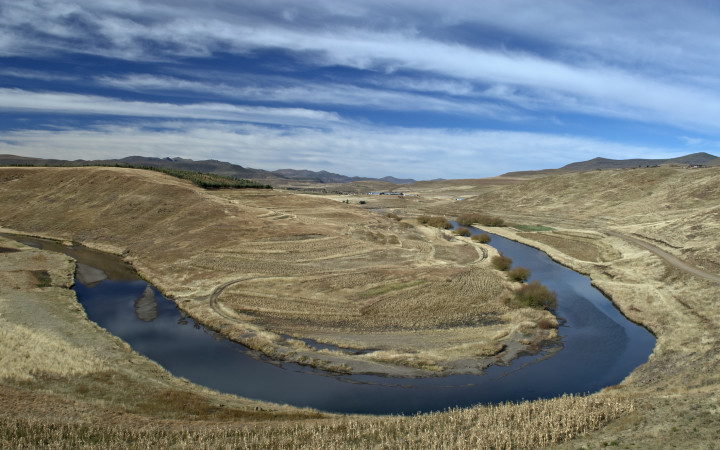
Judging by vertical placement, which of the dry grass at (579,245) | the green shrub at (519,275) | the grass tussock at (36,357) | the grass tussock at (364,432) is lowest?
the grass tussock at (36,357)

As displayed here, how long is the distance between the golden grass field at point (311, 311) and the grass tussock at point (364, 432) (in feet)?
0.29

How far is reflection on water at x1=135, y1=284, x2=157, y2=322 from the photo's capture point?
3847cm

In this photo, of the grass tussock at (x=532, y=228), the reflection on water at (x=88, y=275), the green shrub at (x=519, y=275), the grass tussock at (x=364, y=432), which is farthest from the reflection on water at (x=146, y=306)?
the grass tussock at (x=532, y=228)

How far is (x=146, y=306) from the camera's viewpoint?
136 ft

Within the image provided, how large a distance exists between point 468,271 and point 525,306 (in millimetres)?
11422

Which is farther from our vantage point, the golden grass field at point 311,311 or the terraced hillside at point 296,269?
the terraced hillside at point 296,269

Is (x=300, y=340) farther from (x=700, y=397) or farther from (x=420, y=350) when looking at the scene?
(x=700, y=397)

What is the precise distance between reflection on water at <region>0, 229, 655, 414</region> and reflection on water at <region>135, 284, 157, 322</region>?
0.11m

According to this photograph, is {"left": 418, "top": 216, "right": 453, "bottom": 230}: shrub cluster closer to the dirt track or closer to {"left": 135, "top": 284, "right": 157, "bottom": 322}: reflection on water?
the dirt track

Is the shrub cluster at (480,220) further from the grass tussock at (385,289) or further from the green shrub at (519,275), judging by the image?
the grass tussock at (385,289)

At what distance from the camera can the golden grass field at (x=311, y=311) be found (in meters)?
18.0

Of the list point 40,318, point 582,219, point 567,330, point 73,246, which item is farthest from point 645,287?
point 73,246

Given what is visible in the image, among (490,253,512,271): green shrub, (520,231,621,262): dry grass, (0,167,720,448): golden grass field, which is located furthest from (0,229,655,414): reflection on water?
(520,231,621,262): dry grass

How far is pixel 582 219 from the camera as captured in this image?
105062 mm
